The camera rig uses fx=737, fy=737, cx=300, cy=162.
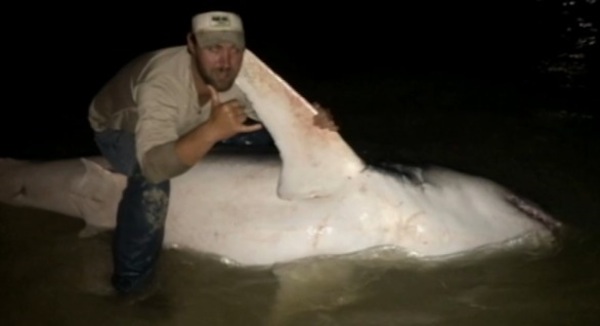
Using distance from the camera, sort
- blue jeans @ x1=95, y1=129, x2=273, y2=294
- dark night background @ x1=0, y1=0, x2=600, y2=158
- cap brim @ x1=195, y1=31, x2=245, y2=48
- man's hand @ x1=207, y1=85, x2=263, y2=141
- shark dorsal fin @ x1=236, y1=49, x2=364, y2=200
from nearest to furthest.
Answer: man's hand @ x1=207, y1=85, x2=263, y2=141
cap brim @ x1=195, y1=31, x2=245, y2=48
shark dorsal fin @ x1=236, y1=49, x2=364, y2=200
blue jeans @ x1=95, y1=129, x2=273, y2=294
dark night background @ x1=0, y1=0, x2=600, y2=158

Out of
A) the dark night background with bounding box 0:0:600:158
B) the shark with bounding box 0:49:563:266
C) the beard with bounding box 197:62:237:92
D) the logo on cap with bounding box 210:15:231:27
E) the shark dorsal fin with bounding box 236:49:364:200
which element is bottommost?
the dark night background with bounding box 0:0:600:158

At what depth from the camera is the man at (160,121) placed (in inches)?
144

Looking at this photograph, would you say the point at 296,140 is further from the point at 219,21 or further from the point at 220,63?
the point at 219,21

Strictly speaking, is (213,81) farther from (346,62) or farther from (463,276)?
(346,62)

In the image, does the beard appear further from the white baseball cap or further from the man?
the white baseball cap

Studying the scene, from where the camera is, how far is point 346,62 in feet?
34.2

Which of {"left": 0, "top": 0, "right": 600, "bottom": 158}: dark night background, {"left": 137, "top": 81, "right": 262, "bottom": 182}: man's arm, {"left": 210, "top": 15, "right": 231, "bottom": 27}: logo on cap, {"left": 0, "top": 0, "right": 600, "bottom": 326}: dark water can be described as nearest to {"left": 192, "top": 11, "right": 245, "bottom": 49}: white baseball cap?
{"left": 210, "top": 15, "right": 231, "bottom": 27}: logo on cap

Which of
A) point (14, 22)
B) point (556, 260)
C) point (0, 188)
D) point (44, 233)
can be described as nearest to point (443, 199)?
point (556, 260)

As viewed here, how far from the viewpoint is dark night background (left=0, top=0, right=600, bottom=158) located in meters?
8.38

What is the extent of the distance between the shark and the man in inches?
6.7

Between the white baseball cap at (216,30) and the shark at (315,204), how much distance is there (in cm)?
21

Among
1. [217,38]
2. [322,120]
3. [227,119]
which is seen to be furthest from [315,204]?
[217,38]

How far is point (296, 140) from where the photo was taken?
12.9 feet

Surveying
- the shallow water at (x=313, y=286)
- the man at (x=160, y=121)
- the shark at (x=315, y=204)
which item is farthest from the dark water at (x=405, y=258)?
the man at (x=160, y=121)
